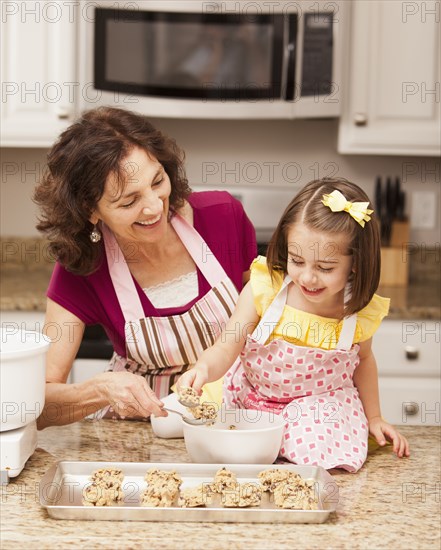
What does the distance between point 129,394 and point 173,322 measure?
Result: 38cm

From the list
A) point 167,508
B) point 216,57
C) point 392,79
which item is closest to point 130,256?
point 167,508

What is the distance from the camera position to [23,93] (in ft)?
9.43

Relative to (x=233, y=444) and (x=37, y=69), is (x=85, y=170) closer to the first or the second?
(x=233, y=444)

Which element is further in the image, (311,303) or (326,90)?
(326,90)

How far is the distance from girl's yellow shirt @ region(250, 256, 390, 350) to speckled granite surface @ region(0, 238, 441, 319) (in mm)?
1272

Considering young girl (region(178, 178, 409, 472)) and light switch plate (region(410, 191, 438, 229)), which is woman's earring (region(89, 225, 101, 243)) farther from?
light switch plate (region(410, 191, 438, 229))

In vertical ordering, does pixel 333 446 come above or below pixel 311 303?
below

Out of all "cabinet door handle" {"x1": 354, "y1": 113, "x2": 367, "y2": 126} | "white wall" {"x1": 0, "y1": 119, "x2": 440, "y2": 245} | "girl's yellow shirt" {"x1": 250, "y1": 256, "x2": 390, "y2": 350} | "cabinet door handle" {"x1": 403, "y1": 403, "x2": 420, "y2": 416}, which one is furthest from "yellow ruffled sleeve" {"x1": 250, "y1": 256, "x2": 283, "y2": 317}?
"white wall" {"x1": 0, "y1": 119, "x2": 440, "y2": 245}

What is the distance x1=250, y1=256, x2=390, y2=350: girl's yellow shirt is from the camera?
4.82ft

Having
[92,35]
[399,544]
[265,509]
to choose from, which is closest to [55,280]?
[265,509]

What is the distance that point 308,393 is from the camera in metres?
1.46

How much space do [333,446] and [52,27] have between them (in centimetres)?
196

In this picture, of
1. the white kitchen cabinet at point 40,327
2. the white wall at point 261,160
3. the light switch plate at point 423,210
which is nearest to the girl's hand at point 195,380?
the white kitchen cabinet at point 40,327

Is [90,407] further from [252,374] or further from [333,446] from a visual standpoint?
[333,446]
